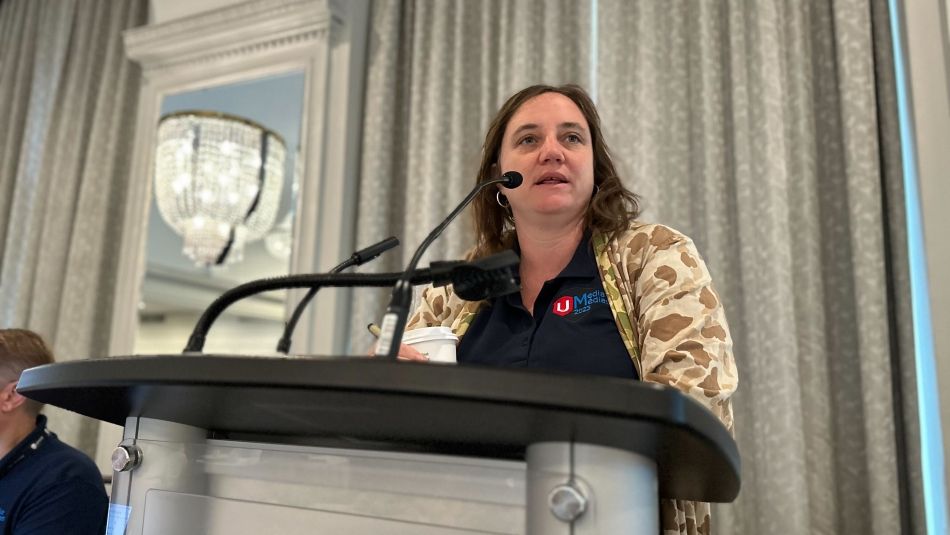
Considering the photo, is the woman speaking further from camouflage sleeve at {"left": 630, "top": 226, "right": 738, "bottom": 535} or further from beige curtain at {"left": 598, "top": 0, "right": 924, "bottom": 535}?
beige curtain at {"left": 598, "top": 0, "right": 924, "bottom": 535}

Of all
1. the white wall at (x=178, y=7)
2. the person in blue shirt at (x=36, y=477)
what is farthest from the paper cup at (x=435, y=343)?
the white wall at (x=178, y=7)

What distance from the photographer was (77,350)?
10.4 feet

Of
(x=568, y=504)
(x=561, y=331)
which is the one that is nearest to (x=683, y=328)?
(x=561, y=331)

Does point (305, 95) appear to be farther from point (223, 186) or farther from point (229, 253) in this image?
point (229, 253)

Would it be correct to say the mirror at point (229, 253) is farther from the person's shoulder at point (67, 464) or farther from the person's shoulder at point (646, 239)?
the person's shoulder at point (646, 239)

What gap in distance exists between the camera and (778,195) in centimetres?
217

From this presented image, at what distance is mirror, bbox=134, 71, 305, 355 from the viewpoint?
2.97 m

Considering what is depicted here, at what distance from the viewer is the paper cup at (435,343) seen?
1027 millimetres

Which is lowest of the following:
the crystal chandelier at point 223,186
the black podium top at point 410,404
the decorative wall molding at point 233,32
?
the black podium top at point 410,404

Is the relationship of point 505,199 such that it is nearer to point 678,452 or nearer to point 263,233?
point 678,452

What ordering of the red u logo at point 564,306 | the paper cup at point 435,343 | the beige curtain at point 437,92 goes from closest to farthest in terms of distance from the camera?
the paper cup at point 435,343, the red u logo at point 564,306, the beige curtain at point 437,92

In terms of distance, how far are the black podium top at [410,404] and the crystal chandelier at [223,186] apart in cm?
224

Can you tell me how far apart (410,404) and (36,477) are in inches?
49.0

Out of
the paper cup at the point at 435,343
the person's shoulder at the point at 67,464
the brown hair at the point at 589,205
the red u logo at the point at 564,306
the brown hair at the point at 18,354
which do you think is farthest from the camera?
the brown hair at the point at 18,354
